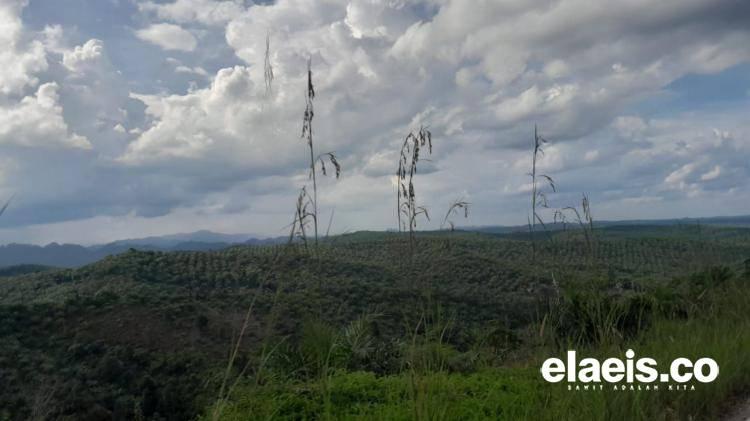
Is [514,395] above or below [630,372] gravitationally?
below

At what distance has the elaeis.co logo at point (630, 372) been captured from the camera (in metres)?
3.81

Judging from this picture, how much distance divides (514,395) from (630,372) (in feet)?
2.61

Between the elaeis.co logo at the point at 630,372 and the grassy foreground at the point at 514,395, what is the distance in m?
0.06

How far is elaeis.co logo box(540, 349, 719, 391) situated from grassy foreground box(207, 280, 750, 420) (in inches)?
2.6

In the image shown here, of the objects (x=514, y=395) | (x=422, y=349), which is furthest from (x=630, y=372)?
(x=422, y=349)

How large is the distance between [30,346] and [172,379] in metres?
10.0

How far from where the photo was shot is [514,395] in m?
3.93

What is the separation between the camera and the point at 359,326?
594 centimetres

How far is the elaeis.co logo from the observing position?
3.81 meters

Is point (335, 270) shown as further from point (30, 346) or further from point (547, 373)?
point (547, 373)

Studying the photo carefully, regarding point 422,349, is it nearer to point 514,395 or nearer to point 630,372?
point 514,395

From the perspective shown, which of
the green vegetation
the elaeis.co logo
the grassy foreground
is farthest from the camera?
the elaeis.co logo

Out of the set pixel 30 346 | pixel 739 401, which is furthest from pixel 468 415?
pixel 30 346

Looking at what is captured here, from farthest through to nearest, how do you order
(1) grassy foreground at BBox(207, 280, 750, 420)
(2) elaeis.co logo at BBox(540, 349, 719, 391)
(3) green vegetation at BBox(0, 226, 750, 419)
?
1. (2) elaeis.co logo at BBox(540, 349, 719, 391)
2. (3) green vegetation at BBox(0, 226, 750, 419)
3. (1) grassy foreground at BBox(207, 280, 750, 420)
